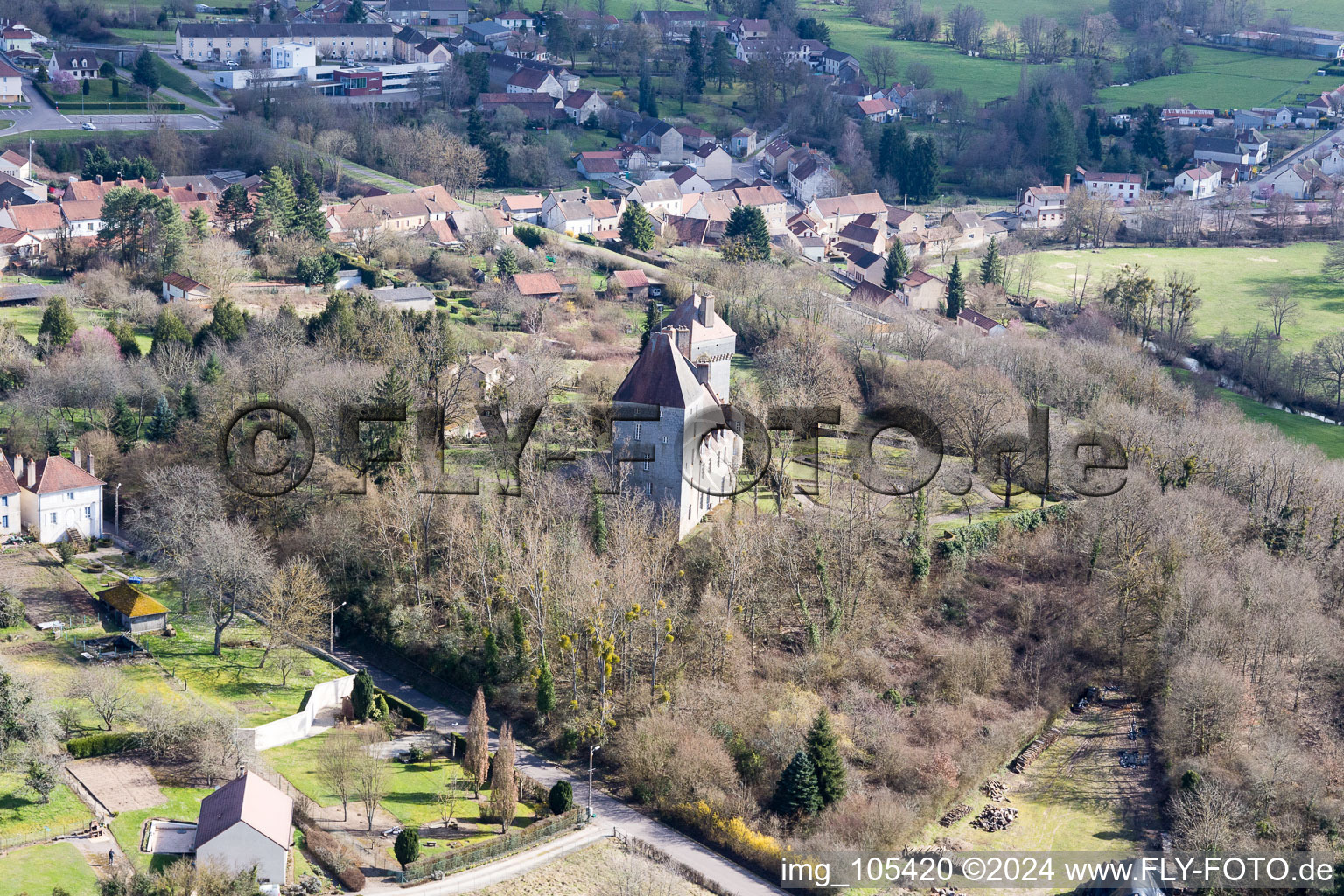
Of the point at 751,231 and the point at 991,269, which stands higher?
the point at 751,231

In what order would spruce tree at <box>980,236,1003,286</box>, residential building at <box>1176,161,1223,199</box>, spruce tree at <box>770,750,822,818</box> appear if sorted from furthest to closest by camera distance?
residential building at <box>1176,161,1223,199</box> → spruce tree at <box>980,236,1003,286</box> → spruce tree at <box>770,750,822,818</box>

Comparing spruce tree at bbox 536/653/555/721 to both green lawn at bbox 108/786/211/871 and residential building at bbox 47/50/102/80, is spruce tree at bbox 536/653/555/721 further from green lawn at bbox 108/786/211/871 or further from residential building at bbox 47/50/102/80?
residential building at bbox 47/50/102/80

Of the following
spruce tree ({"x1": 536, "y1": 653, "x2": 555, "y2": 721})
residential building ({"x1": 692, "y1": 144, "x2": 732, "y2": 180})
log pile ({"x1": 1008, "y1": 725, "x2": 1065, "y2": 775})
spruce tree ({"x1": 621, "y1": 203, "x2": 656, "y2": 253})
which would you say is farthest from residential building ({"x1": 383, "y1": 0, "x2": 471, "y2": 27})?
log pile ({"x1": 1008, "y1": 725, "x2": 1065, "y2": 775})

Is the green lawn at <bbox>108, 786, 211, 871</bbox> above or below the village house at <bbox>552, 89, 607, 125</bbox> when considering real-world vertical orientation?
below

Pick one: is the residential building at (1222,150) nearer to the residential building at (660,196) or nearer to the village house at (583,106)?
the residential building at (660,196)

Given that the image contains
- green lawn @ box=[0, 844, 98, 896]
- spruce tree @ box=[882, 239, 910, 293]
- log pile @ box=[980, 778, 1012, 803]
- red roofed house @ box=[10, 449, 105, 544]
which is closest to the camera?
green lawn @ box=[0, 844, 98, 896]

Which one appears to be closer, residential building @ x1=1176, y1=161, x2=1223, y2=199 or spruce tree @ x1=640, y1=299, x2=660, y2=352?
spruce tree @ x1=640, y1=299, x2=660, y2=352

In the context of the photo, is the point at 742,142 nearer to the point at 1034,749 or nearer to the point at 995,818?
the point at 1034,749

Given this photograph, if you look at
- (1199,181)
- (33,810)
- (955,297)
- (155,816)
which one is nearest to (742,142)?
(1199,181)
